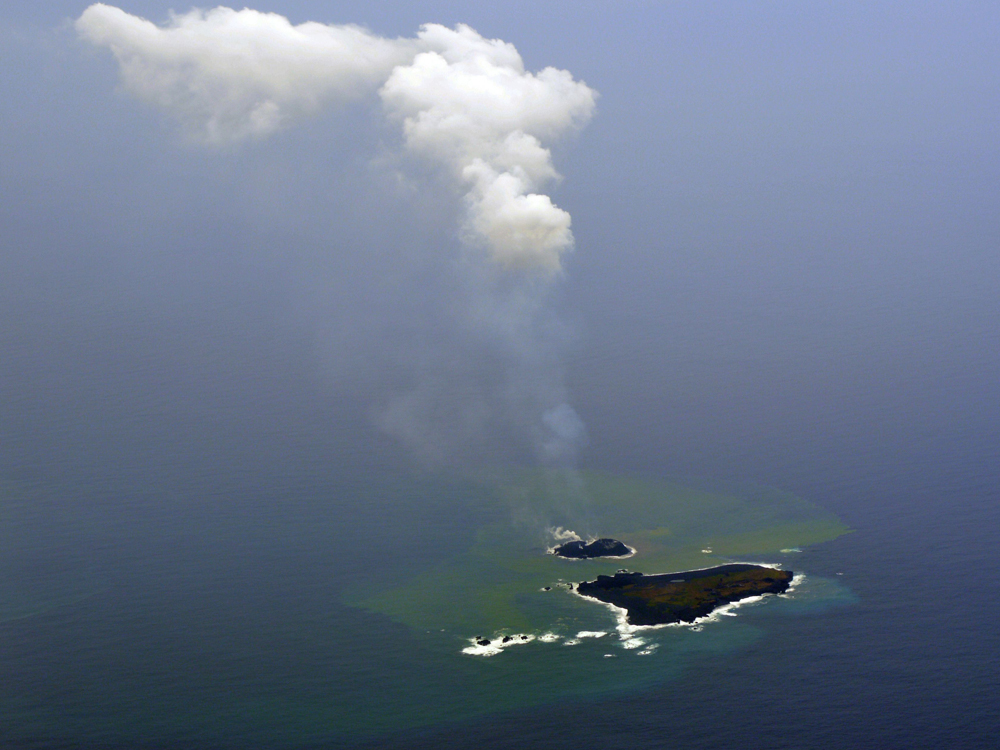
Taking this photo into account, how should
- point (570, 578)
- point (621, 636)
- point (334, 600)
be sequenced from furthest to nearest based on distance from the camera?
point (570, 578) < point (334, 600) < point (621, 636)

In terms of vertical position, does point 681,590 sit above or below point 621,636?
above

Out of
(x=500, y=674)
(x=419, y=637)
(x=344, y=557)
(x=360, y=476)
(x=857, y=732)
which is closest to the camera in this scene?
(x=857, y=732)

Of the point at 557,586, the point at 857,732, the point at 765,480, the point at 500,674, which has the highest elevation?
the point at 765,480

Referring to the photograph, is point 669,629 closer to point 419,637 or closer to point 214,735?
point 419,637

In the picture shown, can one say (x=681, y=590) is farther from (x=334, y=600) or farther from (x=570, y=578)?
(x=334, y=600)

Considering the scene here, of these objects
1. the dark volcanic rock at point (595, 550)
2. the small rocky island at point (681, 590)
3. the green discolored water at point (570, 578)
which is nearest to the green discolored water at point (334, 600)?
the green discolored water at point (570, 578)

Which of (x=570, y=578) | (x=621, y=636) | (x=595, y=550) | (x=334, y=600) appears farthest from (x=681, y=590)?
(x=334, y=600)

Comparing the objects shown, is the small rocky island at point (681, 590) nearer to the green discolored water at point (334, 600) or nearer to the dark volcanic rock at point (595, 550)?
the green discolored water at point (334, 600)

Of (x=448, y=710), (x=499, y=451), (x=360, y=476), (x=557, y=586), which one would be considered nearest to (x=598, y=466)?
(x=499, y=451)
